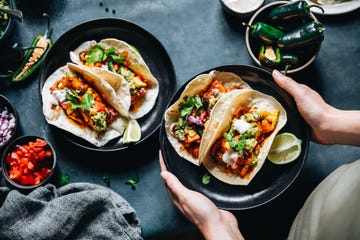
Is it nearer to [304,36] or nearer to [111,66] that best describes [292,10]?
[304,36]

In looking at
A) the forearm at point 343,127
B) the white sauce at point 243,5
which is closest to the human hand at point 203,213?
the forearm at point 343,127

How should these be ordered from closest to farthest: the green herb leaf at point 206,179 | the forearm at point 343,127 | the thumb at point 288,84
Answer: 1. the forearm at point 343,127
2. the thumb at point 288,84
3. the green herb leaf at point 206,179

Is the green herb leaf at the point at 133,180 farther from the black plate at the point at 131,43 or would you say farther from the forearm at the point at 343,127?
the forearm at the point at 343,127

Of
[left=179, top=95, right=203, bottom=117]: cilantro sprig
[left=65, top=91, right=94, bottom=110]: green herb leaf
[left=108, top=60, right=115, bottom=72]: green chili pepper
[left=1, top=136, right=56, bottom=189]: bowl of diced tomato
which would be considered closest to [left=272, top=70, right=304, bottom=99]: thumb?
[left=179, top=95, right=203, bottom=117]: cilantro sprig

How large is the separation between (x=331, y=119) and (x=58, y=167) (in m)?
1.73

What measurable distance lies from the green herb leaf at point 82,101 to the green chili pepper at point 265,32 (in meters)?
1.07

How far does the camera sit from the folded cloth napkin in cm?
304

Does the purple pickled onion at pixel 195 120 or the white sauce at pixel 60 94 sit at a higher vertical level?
the white sauce at pixel 60 94

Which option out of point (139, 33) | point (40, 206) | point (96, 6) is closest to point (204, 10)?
point (139, 33)

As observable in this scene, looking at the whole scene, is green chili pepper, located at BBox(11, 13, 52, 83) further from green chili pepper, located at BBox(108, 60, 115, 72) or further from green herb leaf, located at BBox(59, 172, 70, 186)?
green herb leaf, located at BBox(59, 172, 70, 186)

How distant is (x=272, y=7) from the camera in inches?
127

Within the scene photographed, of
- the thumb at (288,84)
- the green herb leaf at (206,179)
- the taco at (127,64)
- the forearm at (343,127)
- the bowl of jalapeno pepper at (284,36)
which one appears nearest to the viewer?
the forearm at (343,127)

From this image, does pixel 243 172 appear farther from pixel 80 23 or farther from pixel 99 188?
pixel 80 23

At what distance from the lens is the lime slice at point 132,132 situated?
3.22 metres
